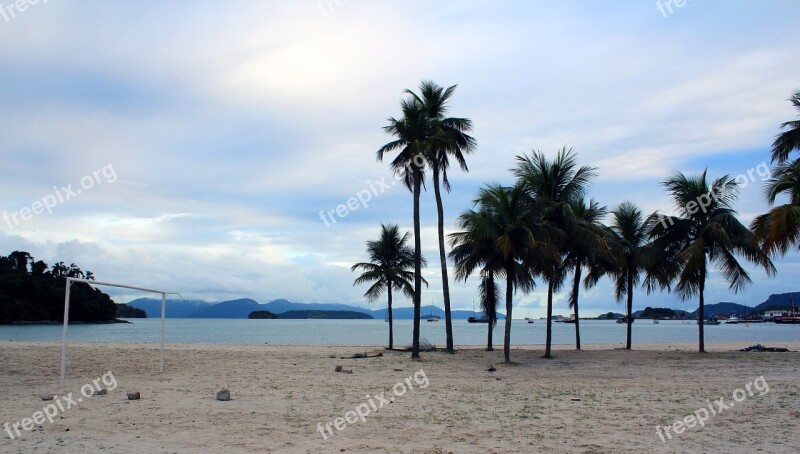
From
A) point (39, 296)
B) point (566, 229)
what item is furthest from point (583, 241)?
point (39, 296)

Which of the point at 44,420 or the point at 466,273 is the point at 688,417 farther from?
the point at 466,273

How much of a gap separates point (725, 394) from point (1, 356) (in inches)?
991

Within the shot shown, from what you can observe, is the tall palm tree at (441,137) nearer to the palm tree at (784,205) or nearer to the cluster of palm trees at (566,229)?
the cluster of palm trees at (566,229)

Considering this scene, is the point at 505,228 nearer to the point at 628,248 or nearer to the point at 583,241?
the point at 583,241

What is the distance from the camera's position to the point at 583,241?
24.6 metres

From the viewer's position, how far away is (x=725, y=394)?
542 inches

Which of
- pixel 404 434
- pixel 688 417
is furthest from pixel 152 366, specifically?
pixel 688 417

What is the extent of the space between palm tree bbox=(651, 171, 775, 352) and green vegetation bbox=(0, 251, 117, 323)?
8542 cm

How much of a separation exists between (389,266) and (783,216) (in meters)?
19.1

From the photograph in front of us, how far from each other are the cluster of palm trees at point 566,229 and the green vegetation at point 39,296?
8052 centimetres

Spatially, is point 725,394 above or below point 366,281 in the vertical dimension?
below

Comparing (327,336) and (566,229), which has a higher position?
(566,229)

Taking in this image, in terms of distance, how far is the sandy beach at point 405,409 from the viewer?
30.2 feet

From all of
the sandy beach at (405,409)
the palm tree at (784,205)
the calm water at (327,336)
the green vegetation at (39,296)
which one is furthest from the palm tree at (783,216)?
the green vegetation at (39,296)
